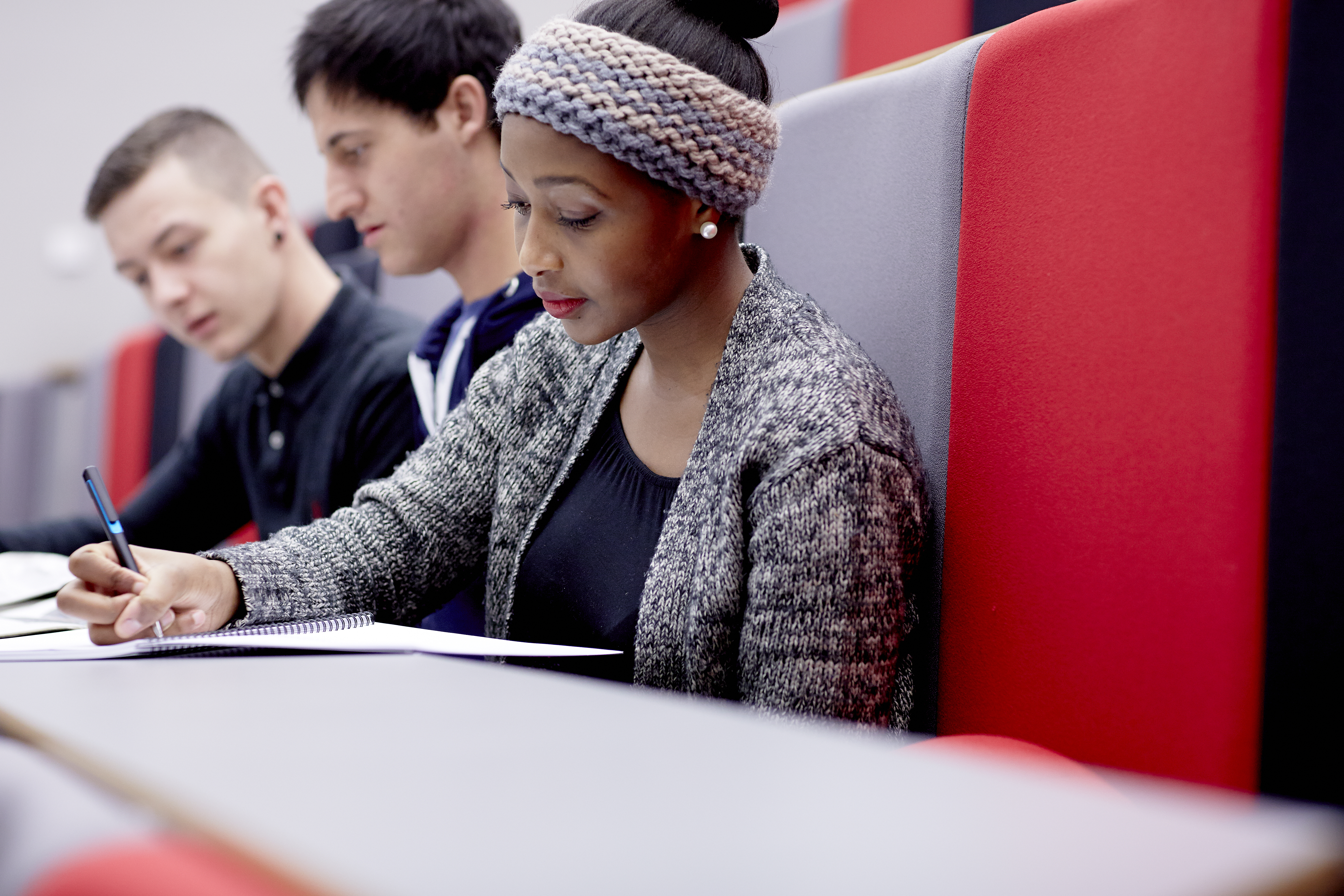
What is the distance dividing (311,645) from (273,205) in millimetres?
1136

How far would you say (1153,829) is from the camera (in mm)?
224

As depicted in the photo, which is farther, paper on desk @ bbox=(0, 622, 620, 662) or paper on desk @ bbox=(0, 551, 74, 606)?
paper on desk @ bbox=(0, 551, 74, 606)

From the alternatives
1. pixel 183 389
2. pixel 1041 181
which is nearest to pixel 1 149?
pixel 183 389

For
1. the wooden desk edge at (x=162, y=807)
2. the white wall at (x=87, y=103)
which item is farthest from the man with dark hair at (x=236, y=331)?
the white wall at (x=87, y=103)

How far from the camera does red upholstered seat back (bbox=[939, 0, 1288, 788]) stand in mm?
549

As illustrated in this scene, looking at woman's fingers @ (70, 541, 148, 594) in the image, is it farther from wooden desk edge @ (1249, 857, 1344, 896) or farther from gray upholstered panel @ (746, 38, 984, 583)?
wooden desk edge @ (1249, 857, 1344, 896)

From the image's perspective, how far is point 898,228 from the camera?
808 millimetres

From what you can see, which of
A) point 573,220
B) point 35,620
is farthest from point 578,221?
point 35,620

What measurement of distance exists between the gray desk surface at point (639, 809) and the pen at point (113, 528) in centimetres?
32

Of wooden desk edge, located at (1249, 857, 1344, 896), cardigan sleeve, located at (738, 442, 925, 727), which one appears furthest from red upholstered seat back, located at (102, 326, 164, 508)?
wooden desk edge, located at (1249, 857, 1344, 896)

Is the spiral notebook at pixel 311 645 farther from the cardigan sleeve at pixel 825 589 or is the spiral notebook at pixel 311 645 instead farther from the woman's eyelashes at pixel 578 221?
the woman's eyelashes at pixel 578 221

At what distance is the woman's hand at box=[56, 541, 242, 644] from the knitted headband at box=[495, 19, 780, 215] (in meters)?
0.39

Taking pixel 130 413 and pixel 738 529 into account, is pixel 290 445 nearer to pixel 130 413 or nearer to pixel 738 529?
pixel 738 529

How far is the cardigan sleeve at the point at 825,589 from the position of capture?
0.63 m
